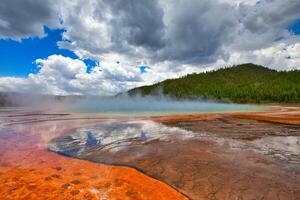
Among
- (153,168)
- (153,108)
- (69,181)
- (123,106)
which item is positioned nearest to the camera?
(69,181)

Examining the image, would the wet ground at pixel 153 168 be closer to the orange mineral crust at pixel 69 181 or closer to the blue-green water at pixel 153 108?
the orange mineral crust at pixel 69 181

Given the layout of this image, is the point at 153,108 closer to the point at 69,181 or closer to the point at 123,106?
the point at 123,106

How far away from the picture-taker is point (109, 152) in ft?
29.9

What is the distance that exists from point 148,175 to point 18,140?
350 inches

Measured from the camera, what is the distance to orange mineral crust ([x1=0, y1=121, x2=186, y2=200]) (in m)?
5.23

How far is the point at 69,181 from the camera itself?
19.8 feet

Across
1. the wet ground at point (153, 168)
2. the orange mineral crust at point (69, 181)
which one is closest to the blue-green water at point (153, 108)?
the wet ground at point (153, 168)

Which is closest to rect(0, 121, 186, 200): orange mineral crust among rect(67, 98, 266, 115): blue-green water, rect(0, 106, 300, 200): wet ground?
rect(0, 106, 300, 200): wet ground

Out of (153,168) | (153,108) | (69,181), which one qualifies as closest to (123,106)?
(153,108)

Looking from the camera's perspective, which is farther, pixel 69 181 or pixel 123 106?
pixel 123 106

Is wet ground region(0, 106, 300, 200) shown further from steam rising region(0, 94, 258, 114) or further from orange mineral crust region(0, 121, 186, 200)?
steam rising region(0, 94, 258, 114)

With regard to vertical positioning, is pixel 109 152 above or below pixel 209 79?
below

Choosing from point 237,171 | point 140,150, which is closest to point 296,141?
point 237,171

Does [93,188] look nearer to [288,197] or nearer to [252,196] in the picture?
[252,196]
